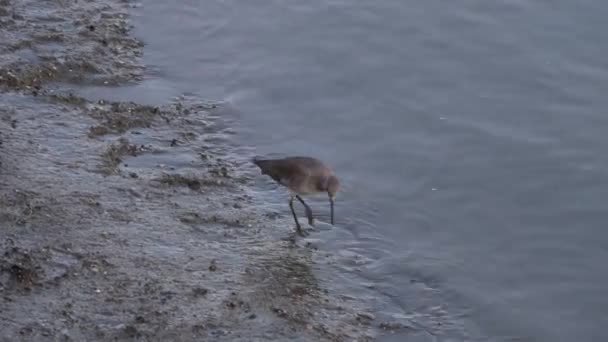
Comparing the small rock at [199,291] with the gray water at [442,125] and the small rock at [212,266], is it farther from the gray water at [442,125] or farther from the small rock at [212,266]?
the gray water at [442,125]

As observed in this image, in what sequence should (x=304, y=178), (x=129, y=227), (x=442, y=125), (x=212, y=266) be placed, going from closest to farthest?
(x=212, y=266)
(x=129, y=227)
(x=304, y=178)
(x=442, y=125)

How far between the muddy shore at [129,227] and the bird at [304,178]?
0.30m

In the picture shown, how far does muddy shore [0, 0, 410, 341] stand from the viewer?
7258 mm

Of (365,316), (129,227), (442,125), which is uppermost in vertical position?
(442,125)

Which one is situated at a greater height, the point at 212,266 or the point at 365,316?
the point at 212,266

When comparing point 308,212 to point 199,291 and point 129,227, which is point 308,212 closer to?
point 129,227

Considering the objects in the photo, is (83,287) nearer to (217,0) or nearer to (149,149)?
(149,149)

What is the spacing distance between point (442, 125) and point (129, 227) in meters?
3.91

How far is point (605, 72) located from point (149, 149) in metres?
4.76

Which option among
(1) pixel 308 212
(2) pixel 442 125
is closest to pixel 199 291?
(1) pixel 308 212

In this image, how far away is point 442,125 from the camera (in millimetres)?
11281

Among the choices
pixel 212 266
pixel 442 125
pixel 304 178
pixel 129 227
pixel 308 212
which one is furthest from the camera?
pixel 442 125

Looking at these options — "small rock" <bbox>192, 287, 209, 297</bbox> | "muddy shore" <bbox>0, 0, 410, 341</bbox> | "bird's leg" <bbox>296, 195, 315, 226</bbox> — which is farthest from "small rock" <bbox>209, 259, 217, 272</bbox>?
"bird's leg" <bbox>296, 195, 315, 226</bbox>

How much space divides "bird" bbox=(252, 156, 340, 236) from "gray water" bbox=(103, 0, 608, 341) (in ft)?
1.36
